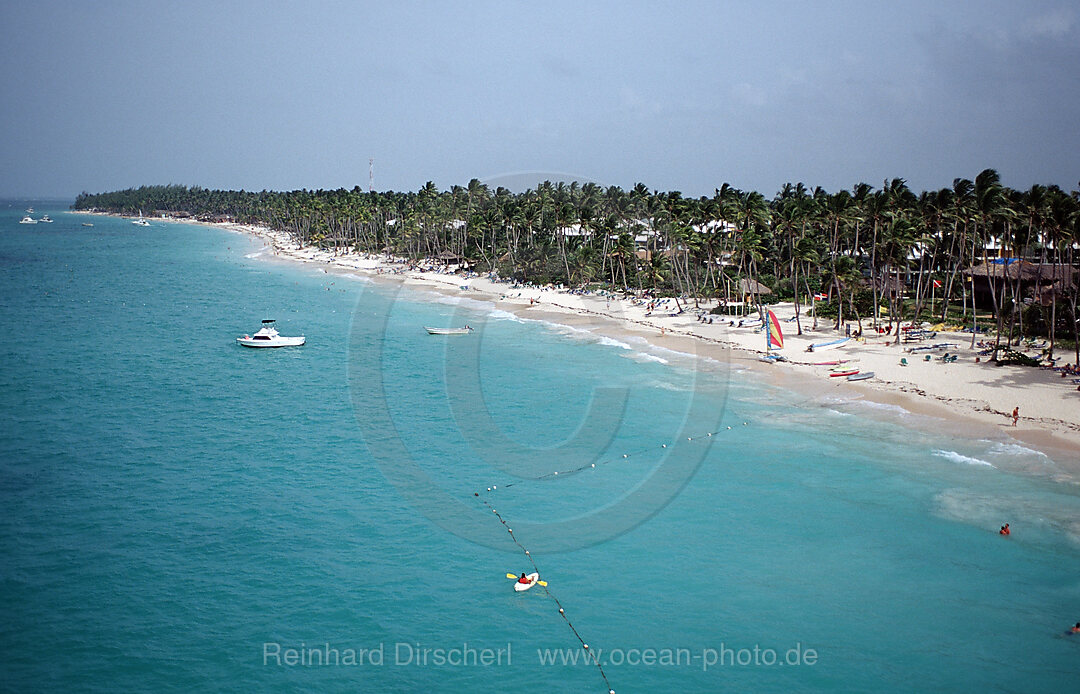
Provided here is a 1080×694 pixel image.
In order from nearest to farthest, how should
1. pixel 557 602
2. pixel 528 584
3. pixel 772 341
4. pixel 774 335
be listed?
1. pixel 557 602
2. pixel 528 584
3. pixel 772 341
4. pixel 774 335

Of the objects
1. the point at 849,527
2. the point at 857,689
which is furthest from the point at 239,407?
the point at 857,689

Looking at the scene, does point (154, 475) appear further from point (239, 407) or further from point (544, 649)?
point (544, 649)

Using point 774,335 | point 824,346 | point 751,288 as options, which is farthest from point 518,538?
point 751,288

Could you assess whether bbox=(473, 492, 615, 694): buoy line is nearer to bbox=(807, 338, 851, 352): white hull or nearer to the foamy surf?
the foamy surf

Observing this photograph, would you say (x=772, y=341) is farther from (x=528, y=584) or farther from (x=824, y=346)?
(x=528, y=584)

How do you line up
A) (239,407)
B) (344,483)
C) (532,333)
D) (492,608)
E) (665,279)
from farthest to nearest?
(665,279) < (532,333) < (239,407) < (344,483) < (492,608)

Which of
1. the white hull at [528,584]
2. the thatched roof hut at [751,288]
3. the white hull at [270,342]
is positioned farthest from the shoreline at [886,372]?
the white hull at [270,342]

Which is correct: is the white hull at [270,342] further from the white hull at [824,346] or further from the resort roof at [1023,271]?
the resort roof at [1023,271]
